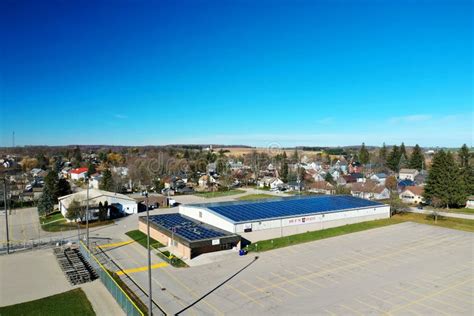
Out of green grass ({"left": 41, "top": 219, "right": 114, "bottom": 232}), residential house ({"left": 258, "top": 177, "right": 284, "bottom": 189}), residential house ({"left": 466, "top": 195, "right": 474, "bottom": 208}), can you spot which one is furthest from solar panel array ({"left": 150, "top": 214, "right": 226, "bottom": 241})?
residential house ({"left": 466, "top": 195, "right": 474, "bottom": 208})

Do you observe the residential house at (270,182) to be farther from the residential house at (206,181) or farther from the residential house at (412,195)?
the residential house at (412,195)

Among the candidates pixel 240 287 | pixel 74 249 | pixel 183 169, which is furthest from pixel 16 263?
pixel 183 169

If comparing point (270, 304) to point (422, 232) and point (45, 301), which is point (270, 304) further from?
point (422, 232)

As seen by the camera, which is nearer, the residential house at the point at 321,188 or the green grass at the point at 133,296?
the green grass at the point at 133,296

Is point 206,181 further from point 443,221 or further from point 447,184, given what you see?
point 443,221

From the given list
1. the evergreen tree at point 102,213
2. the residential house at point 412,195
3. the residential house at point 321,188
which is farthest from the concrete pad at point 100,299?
the residential house at point 412,195

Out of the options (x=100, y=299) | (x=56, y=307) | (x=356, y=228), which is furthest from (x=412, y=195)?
(x=56, y=307)

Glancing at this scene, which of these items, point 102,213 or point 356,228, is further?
point 102,213
